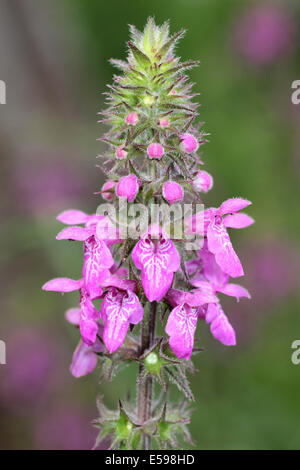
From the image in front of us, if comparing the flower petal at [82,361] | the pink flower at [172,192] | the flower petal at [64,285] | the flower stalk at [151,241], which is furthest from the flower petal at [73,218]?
the flower petal at [82,361]

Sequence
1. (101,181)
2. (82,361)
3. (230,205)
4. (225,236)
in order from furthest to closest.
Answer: (101,181) < (82,361) < (230,205) < (225,236)

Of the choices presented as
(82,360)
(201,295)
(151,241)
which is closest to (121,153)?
(151,241)

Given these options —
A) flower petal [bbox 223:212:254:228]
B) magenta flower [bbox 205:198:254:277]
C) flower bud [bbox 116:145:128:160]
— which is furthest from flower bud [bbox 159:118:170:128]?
flower petal [bbox 223:212:254:228]

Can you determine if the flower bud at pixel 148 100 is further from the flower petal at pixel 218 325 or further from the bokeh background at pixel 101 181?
the bokeh background at pixel 101 181

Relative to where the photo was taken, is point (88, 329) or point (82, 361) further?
point (82, 361)

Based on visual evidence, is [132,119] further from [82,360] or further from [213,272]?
[82,360]
